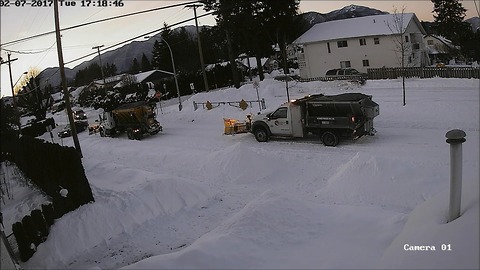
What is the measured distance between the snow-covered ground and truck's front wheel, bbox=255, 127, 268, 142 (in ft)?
1.34

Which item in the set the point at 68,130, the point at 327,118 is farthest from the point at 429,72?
the point at 68,130

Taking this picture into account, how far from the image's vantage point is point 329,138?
48.0ft

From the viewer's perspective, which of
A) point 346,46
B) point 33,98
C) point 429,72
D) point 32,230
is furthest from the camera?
point 346,46

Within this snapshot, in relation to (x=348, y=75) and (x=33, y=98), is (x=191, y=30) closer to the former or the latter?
(x=348, y=75)

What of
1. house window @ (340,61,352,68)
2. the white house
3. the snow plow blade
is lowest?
the snow plow blade

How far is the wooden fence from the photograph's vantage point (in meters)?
4.65

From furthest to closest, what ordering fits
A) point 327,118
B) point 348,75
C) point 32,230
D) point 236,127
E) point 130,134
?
point 348,75, point 130,134, point 236,127, point 327,118, point 32,230

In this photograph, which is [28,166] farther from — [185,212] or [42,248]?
[185,212]

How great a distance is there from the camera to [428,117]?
13.7m

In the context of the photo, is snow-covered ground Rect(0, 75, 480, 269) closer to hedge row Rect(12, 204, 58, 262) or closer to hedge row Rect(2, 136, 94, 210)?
hedge row Rect(12, 204, 58, 262)

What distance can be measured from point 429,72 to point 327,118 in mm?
3983

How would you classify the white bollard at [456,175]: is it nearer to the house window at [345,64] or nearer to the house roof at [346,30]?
the house roof at [346,30]

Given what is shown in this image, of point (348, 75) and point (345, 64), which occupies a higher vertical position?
point (345, 64)

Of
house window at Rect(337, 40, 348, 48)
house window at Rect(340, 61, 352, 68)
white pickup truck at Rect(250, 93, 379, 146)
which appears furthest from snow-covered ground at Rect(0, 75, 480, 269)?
house window at Rect(337, 40, 348, 48)
